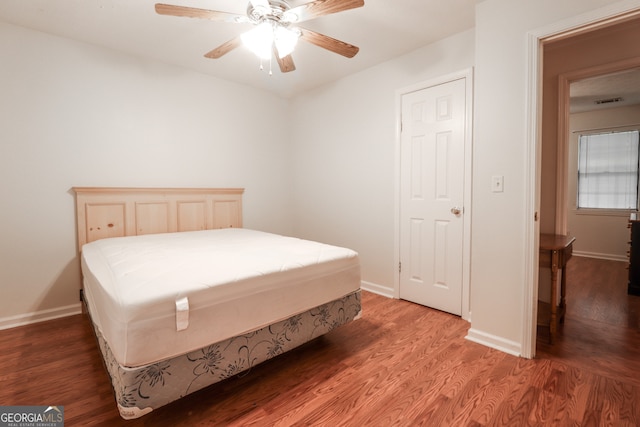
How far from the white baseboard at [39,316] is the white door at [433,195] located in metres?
3.10

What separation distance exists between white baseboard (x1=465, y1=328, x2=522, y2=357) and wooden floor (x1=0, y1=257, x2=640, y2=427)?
0.05m

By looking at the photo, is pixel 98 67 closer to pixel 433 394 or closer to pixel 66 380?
pixel 66 380

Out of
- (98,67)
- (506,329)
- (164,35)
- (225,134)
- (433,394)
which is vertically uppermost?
(164,35)

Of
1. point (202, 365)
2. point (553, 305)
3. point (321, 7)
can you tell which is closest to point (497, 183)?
point (553, 305)

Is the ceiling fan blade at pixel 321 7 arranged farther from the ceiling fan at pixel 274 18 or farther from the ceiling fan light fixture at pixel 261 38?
the ceiling fan light fixture at pixel 261 38

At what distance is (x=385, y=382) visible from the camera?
180cm

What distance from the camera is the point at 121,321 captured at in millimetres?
1290

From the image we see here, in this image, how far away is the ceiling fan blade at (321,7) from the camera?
1.66m

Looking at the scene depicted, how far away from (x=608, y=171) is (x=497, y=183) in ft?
14.3

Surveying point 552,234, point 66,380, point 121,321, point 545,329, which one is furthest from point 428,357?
point 66,380

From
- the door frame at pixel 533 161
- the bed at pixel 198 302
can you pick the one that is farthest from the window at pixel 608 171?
the bed at pixel 198 302

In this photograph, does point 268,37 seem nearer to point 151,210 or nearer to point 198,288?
point 198,288

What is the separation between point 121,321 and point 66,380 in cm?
100

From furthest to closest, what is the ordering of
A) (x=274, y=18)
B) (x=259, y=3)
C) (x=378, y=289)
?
(x=378, y=289), (x=274, y=18), (x=259, y=3)
